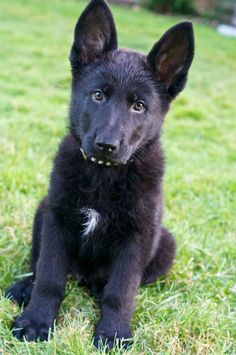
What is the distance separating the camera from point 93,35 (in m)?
3.17

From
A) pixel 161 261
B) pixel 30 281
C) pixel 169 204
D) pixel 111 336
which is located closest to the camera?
pixel 111 336

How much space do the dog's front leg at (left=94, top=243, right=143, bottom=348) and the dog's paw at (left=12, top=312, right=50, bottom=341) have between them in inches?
10.8

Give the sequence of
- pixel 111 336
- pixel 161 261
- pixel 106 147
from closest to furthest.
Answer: pixel 106 147 < pixel 111 336 < pixel 161 261

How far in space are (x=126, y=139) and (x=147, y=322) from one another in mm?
1044

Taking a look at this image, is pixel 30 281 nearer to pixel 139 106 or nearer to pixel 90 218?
pixel 90 218

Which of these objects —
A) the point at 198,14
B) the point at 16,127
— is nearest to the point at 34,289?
the point at 16,127

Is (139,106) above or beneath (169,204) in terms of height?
above

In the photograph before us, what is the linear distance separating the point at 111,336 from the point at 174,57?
62.9 inches

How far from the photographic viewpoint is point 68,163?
3.14 meters

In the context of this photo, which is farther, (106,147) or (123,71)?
(123,71)

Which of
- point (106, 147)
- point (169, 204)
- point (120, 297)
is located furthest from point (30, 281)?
point (169, 204)

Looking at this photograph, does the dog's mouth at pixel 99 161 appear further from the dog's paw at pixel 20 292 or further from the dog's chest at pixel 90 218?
the dog's paw at pixel 20 292

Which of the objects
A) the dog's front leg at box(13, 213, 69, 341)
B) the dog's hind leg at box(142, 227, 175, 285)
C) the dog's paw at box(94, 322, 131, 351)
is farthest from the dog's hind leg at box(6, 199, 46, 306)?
the dog's hind leg at box(142, 227, 175, 285)

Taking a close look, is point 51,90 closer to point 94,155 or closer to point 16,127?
point 16,127
